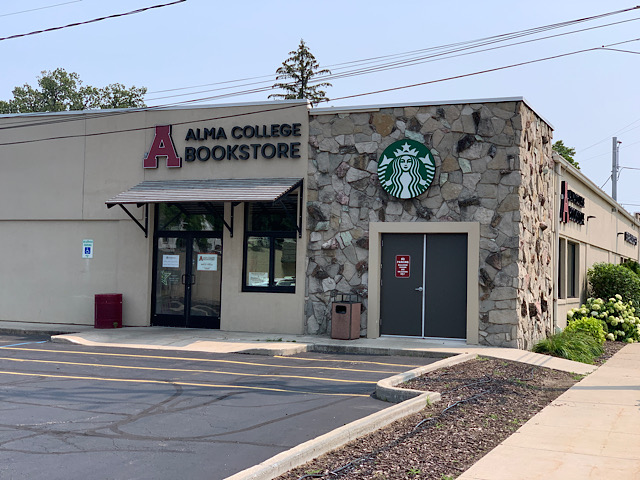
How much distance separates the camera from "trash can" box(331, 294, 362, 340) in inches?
630

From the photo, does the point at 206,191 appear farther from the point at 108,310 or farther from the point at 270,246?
the point at 108,310

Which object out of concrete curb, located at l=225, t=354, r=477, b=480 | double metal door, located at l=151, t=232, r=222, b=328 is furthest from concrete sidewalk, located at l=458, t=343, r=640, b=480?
double metal door, located at l=151, t=232, r=222, b=328

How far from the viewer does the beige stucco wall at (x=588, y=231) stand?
1975cm

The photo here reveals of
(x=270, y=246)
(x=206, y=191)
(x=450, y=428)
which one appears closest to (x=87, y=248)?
(x=206, y=191)

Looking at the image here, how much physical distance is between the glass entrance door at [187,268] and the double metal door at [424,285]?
174 inches

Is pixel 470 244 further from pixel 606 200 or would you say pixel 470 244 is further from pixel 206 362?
pixel 606 200

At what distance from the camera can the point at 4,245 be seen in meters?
20.2

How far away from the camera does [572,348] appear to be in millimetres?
15461

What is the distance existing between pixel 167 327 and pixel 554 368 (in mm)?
9791

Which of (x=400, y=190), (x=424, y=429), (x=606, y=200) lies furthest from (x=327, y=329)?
(x=606, y=200)

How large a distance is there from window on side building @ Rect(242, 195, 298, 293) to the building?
39 millimetres

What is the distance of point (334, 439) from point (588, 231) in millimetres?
19045

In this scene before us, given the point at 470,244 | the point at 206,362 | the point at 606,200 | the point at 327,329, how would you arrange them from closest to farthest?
the point at 206,362 < the point at 470,244 < the point at 327,329 < the point at 606,200

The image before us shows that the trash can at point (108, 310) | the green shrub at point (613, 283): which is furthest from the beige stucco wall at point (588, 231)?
the trash can at point (108, 310)
